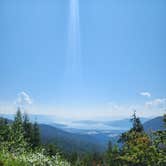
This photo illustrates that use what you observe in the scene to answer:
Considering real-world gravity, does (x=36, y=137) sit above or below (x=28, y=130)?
below

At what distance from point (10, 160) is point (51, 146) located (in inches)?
2556

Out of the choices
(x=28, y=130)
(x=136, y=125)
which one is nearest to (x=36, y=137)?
(x=28, y=130)

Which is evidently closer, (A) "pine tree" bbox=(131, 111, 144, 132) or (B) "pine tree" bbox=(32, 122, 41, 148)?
(A) "pine tree" bbox=(131, 111, 144, 132)

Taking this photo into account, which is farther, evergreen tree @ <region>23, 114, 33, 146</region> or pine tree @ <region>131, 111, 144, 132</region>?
evergreen tree @ <region>23, 114, 33, 146</region>

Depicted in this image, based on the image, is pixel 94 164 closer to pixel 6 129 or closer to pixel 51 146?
pixel 51 146

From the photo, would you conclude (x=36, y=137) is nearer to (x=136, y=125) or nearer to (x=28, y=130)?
(x=28, y=130)

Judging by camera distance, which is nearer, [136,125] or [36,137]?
[136,125]

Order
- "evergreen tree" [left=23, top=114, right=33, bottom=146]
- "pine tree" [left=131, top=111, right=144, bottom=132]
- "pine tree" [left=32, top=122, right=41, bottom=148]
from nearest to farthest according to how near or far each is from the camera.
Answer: "pine tree" [left=131, top=111, right=144, bottom=132]
"evergreen tree" [left=23, top=114, right=33, bottom=146]
"pine tree" [left=32, top=122, right=41, bottom=148]

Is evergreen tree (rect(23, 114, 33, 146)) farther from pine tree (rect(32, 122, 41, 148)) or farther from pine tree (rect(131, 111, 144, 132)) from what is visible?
pine tree (rect(131, 111, 144, 132))

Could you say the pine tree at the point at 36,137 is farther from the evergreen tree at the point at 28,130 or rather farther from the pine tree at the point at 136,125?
the pine tree at the point at 136,125

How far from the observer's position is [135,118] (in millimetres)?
43219

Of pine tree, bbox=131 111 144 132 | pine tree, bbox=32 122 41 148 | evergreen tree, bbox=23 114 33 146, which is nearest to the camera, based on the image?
pine tree, bbox=131 111 144 132

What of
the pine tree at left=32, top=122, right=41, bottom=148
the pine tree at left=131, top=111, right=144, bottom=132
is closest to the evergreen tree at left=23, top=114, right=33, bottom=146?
the pine tree at left=32, top=122, right=41, bottom=148

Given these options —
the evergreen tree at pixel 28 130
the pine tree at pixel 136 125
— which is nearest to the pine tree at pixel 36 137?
the evergreen tree at pixel 28 130
